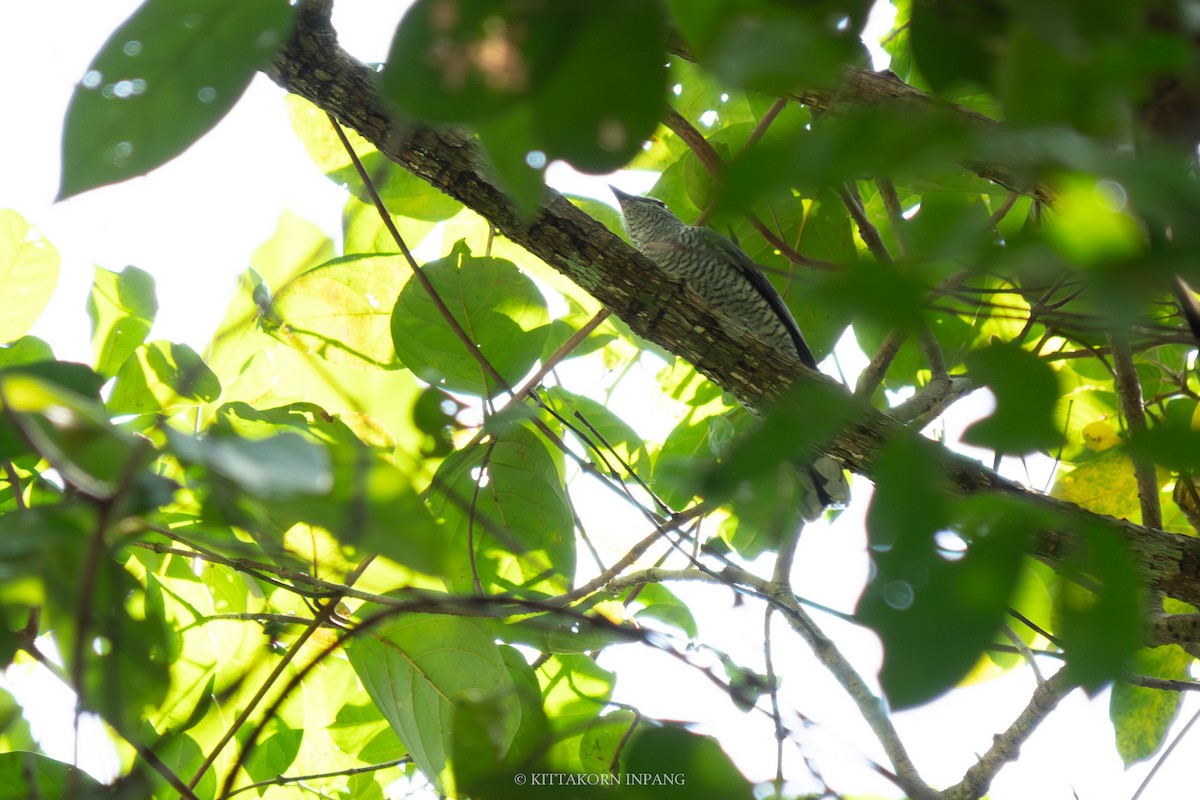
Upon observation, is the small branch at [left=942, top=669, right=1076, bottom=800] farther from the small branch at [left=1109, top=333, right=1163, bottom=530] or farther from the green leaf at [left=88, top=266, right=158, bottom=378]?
the green leaf at [left=88, top=266, right=158, bottom=378]

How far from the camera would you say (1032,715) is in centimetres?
182

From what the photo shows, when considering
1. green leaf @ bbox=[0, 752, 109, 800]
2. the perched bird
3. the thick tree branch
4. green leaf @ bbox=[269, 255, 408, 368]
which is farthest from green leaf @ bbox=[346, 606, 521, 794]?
the perched bird

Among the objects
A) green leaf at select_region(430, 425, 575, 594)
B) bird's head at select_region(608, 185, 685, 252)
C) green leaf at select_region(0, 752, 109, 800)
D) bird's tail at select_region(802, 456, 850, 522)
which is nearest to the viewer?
green leaf at select_region(0, 752, 109, 800)

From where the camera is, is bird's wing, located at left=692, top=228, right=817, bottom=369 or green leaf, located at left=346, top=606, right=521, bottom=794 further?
bird's wing, located at left=692, top=228, right=817, bottom=369

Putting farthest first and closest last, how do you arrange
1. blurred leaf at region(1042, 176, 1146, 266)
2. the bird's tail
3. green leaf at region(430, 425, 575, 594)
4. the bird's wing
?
the bird's wing < the bird's tail < green leaf at region(430, 425, 575, 594) < blurred leaf at region(1042, 176, 1146, 266)

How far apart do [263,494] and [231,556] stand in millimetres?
1508

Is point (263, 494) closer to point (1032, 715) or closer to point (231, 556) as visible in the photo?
point (231, 556)

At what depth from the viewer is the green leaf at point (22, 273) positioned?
1824 mm

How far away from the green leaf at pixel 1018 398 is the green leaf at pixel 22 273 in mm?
1970

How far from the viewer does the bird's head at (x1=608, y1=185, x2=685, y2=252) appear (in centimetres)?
359

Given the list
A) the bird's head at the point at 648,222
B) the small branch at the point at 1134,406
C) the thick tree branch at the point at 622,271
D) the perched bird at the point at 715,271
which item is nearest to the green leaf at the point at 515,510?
the thick tree branch at the point at 622,271

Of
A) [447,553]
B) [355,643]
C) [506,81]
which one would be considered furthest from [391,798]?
[506,81]

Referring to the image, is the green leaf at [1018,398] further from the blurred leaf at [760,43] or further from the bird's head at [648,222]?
the bird's head at [648,222]

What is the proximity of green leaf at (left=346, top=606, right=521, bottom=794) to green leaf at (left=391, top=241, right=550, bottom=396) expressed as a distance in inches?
22.6
